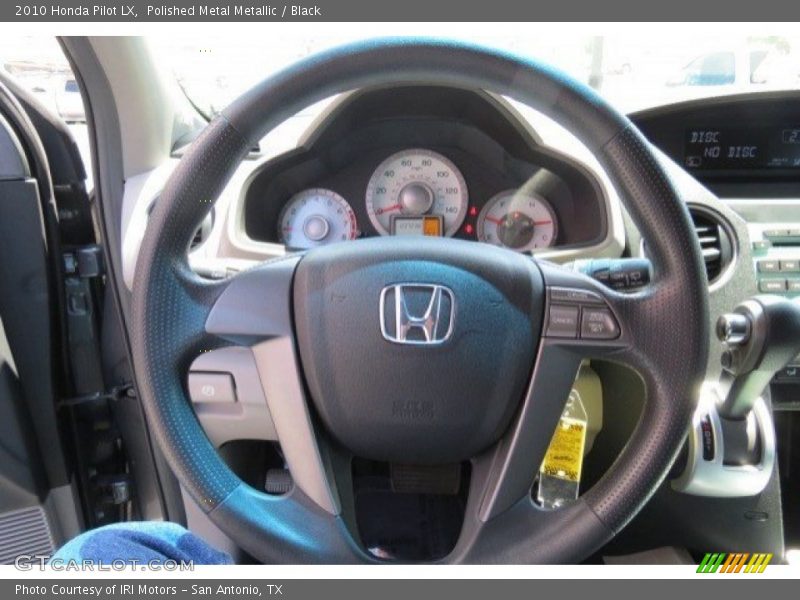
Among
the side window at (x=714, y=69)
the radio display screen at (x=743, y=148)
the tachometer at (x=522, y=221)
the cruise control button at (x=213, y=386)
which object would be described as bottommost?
the cruise control button at (x=213, y=386)

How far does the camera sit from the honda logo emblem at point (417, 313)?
2.95 ft

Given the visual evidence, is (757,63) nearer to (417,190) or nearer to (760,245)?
(760,245)

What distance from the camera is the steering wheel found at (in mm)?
827

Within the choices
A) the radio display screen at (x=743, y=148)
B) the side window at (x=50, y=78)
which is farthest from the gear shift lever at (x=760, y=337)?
the side window at (x=50, y=78)

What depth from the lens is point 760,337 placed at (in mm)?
961

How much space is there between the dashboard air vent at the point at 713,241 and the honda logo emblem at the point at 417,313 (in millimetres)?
635

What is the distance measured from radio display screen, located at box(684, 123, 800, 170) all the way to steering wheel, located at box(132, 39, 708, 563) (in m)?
0.80

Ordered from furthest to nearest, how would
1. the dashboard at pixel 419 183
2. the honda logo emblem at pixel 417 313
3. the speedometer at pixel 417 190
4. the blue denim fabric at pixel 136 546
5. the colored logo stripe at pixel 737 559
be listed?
the speedometer at pixel 417 190 → the dashboard at pixel 419 183 → the colored logo stripe at pixel 737 559 → the honda logo emblem at pixel 417 313 → the blue denim fabric at pixel 136 546

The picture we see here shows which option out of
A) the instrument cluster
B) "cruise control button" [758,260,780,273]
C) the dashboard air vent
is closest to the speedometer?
the instrument cluster

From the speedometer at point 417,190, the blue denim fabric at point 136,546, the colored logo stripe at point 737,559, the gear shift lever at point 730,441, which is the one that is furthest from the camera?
the speedometer at point 417,190

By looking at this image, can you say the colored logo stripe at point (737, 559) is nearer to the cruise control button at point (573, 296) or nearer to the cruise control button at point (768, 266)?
the cruise control button at point (768, 266)

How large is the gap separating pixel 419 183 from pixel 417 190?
0.07 feet

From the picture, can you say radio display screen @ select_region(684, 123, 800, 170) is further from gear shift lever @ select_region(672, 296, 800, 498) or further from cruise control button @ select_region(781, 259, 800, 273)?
gear shift lever @ select_region(672, 296, 800, 498)

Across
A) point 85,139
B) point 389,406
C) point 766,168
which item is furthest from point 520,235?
point 85,139
